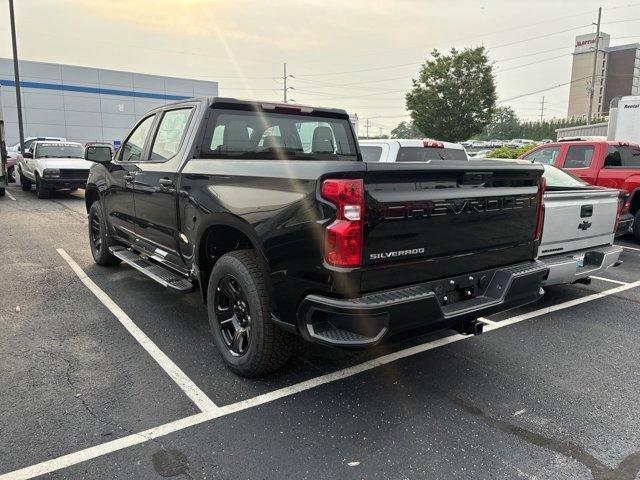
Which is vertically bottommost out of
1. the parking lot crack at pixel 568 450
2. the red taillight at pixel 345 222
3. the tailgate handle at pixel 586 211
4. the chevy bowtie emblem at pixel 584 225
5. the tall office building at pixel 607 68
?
the parking lot crack at pixel 568 450

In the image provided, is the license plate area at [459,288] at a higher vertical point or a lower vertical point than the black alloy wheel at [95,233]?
higher

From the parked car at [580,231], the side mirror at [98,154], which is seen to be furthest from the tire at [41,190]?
the parked car at [580,231]

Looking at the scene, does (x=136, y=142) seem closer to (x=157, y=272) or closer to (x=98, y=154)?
(x=98, y=154)

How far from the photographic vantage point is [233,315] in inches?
143

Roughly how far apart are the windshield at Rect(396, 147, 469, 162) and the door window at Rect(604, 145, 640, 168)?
3763 mm

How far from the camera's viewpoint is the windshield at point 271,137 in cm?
420

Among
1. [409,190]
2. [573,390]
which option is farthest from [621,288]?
[409,190]

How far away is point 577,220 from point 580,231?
0.16 metres

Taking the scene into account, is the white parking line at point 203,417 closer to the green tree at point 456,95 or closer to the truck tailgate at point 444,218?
the truck tailgate at point 444,218

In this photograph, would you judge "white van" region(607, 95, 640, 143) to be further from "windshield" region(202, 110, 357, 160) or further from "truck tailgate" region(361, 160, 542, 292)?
"truck tailgate" region(361, 160, 542, 292)

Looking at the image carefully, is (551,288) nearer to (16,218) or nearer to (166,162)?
(166,162)

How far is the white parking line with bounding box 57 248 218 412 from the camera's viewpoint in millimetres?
3238

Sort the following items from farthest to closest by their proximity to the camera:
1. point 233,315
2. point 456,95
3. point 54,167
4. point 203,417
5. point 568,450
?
point 456,95
point 54,167
point 233,315
point 203,417
point 568,450

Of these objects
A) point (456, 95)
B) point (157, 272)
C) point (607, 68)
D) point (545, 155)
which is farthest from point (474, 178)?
point (607, 68)
